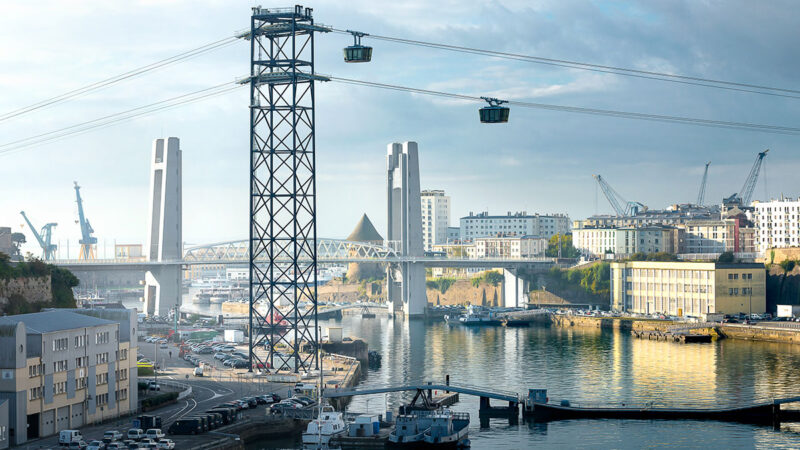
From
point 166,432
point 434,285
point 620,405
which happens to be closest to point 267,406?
point 166,432

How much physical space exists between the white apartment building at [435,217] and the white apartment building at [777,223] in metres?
64.9

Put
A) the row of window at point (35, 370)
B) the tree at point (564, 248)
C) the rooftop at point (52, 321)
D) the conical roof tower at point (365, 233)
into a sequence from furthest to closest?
the conical roof tower at point (365, 233), the tree at point (564, 248), the rooftop at point (52, 321), the row of window at point (35, 370)

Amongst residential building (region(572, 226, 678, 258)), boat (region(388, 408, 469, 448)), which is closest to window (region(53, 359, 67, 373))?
boat (region(388, 408, 469, 448))

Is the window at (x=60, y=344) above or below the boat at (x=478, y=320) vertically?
above

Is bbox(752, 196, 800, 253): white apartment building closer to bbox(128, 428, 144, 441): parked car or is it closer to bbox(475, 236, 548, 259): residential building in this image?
bbox(475, 236, 548, 259): residential building

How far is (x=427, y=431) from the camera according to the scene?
31.3 m

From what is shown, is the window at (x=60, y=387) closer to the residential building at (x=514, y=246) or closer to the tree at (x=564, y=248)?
the tree at (x=564, y=248)

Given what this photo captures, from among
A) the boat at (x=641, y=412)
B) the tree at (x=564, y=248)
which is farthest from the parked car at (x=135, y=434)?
the tree at (x=564, y=248)

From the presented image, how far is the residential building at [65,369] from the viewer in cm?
2833

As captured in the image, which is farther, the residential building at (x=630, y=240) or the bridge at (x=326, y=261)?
the residential building at (x=630, y=240)

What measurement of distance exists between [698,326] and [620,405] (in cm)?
3041

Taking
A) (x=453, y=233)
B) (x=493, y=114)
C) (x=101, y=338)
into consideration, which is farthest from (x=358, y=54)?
(x=453, y=233)

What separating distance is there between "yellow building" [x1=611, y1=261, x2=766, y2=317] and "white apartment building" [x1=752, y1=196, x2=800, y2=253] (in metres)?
32.3

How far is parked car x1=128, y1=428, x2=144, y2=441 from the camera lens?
28.4 metres
